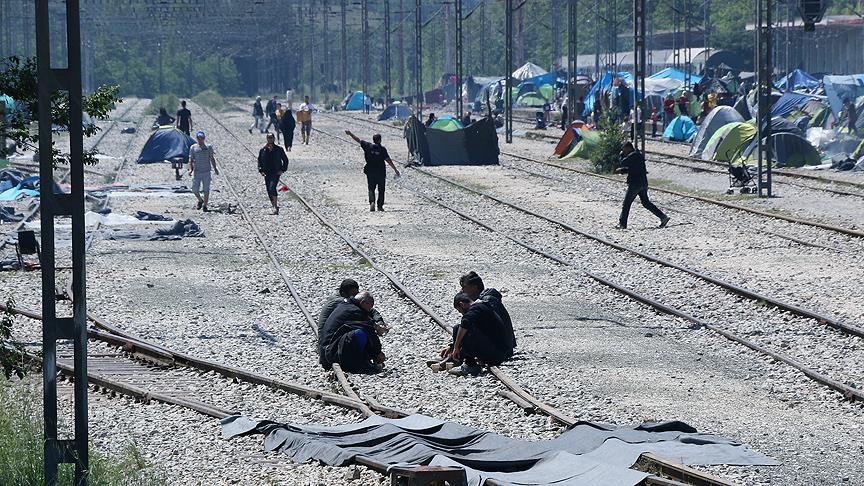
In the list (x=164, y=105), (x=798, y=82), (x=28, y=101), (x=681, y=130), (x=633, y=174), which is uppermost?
(x=798, y=82)

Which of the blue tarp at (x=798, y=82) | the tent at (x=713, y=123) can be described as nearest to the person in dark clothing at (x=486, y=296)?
the tent at (x=713, y=123)

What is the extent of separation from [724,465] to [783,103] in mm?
44903

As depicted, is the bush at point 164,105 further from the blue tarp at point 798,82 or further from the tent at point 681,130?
the tent at point 681,130

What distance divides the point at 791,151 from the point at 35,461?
33919 mm

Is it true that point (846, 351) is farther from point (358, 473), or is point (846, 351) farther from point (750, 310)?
point (358, 473)

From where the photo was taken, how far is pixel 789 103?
52312 mm

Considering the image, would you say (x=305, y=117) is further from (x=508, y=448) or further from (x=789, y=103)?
(x=508, y=448)

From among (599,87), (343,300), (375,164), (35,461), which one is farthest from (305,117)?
(35,461)

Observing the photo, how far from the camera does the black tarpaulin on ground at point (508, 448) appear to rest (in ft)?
30.4

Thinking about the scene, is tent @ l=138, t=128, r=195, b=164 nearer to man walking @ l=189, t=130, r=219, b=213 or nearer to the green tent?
man walking @ l=189, t=130, r=219, b=213

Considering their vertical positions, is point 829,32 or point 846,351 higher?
point 829,32

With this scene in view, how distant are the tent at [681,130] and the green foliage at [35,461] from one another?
45018mm

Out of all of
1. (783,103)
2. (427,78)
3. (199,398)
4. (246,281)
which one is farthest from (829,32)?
(199,398)

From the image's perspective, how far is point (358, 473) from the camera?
9570 mm
